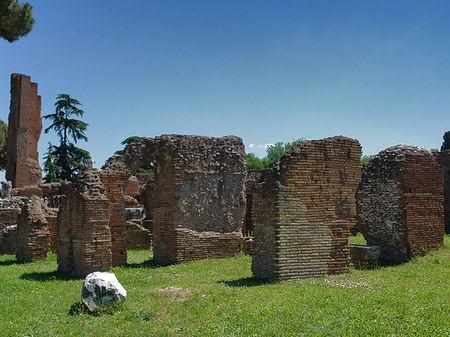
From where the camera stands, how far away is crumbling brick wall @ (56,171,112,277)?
9.14 metres

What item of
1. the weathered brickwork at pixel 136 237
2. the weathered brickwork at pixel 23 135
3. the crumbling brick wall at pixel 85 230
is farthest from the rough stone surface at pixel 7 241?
the weathered brickwork at pixel 23 135

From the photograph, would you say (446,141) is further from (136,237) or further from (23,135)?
(23,135)

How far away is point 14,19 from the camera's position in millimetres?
9523

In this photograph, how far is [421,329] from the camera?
4883 mm

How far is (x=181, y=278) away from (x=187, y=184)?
11.1 feet

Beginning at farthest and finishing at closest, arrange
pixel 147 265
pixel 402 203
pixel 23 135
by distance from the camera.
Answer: pixel 23 135 < pixel 147 265 < pixel 402 203

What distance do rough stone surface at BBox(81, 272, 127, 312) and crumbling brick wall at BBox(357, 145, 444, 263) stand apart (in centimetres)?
652

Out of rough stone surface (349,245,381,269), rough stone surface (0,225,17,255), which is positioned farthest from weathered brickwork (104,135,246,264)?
rough stone surface (0,225,17,255)

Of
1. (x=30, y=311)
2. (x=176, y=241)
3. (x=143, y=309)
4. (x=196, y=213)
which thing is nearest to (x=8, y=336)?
(x=30, y=311)

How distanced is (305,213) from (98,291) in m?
4.00

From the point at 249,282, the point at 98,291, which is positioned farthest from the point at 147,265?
the point at 98,291

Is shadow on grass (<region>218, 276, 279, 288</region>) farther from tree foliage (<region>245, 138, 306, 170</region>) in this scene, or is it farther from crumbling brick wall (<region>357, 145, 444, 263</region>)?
tree foliage (<region>245, 138, 306, 170</region>)

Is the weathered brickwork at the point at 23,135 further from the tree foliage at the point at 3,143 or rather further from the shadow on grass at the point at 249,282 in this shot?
the shadow on grass at the point at 249,282

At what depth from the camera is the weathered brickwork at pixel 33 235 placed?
11508 millimetres
